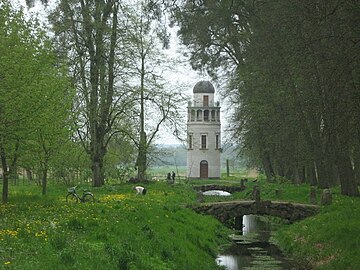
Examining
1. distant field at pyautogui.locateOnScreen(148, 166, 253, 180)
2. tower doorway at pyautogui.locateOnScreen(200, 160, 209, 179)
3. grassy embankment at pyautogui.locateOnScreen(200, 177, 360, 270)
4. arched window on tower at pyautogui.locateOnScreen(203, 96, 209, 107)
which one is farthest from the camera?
arched window on tower at pyautogui.locateOnScreen(203, 96, 209, 107)

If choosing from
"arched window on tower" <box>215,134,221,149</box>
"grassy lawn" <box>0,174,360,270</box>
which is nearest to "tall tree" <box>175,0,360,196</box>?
"grassy lawn" <box>0,174,360,270</box>

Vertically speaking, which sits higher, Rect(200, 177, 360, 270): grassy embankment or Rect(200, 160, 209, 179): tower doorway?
Rect(200, 160, 209, 179): tower doorway

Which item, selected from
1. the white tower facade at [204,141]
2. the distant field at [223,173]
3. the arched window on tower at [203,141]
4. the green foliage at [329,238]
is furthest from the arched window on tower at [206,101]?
the green foliage at [329,238]

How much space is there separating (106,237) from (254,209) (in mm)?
14686

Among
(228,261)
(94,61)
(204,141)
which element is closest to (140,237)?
(228,261)

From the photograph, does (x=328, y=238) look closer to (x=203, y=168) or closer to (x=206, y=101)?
(x=203, y=168)

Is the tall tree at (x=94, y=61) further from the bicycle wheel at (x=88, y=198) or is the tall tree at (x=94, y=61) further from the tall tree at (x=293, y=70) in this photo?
the bicycle wheel at (x=88, y=198)

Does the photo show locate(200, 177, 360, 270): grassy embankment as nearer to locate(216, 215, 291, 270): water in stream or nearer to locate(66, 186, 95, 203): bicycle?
locate(216, 215, 291, 270): water in stream

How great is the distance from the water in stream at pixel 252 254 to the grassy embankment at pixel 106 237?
635 millimetres

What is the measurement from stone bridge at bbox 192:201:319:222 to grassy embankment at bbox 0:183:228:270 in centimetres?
249

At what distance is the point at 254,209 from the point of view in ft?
93.2

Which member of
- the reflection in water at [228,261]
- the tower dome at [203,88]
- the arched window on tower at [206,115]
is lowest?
the reflection in water at [228,261]

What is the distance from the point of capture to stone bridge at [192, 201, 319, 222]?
2720 centimetres

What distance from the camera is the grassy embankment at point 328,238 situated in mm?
16438
